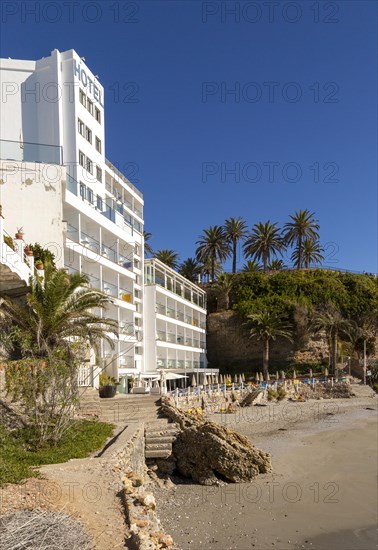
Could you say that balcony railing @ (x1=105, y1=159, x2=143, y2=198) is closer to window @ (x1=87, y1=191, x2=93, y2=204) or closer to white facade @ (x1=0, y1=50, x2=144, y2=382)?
white facade @ (x1=0, y1=50, x2=144, y2=382)

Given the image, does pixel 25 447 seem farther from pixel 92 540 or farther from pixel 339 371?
pixel 339 371

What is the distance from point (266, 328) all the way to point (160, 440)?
1287 inches

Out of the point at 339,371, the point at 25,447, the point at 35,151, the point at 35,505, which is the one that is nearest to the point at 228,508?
the point at 25,447

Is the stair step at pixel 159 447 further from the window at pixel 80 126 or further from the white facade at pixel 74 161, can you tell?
the window at pixel 80 126

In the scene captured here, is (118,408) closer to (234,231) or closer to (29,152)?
(29,152)

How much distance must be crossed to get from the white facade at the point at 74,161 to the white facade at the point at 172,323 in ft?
12.3

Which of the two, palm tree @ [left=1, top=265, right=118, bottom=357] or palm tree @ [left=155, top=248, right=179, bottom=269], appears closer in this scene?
palm tree @ [left=1, top=265, right=118, bottom=357]

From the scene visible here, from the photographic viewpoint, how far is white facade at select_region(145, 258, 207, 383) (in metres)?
38.1

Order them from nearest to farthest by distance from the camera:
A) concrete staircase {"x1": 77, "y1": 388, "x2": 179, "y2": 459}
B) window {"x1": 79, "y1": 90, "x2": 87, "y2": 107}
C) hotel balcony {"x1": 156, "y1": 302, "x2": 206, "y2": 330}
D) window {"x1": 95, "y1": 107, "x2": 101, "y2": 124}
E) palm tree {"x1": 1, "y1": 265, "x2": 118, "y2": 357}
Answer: concrete staircase {"x1": 77, "y1": 388, "x2": 179, "y2": 459}, palm tree {"x1": 1, "y1": 265, "x2": 118, "y2": 357}, window {"x1": 79, "y1": 90, "x2": 87, "y2": 107}, window {"x1": 95, "y1": 107, "x2": 101, "y2": 124}, hotel balcony {"x1": 156, "y1": 302, "x2": 206, "y2": 330}

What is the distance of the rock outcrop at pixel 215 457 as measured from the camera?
49.5 feet

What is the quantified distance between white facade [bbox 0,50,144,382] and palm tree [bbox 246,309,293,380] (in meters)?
17.1

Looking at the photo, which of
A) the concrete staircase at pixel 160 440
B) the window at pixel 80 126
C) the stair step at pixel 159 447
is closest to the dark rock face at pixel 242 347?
the window at pixel 80 126

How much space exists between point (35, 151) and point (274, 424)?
20.2 metres

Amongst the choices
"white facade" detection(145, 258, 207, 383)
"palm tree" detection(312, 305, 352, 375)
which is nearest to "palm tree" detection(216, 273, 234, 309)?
"white facade" detection(145, 258, 207, 383)
